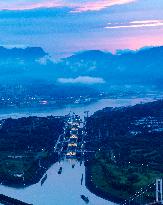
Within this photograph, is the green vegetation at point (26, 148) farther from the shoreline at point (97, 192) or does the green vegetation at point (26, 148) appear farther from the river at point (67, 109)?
the river at point (67, 109)

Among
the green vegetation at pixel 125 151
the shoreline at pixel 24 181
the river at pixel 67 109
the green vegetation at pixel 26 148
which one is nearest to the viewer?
the green vegetation at pixel 125 151

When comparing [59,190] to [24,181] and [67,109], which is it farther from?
[67,109]

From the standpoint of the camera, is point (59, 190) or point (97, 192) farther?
point (59, 190)

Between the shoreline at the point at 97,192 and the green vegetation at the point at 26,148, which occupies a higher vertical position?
the green vegetation at the point at 26,148

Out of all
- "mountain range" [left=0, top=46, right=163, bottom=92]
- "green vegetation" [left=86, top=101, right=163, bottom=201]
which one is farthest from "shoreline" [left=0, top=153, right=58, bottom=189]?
"mountain range" [left=0, top=46, right=163, bottom=92]

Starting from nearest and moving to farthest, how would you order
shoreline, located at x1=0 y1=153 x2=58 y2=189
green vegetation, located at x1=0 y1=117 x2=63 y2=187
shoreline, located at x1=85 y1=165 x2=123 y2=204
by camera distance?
shoreline, located at x1=85 y1=165 x2=123 y2=204 → shoreline, located at x1=0 y1=153 x2=58 y2=189 → green vegetation, located at x1=0 y1=117 x2=63 y2=187

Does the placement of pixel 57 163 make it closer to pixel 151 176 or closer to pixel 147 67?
pixel 151 176

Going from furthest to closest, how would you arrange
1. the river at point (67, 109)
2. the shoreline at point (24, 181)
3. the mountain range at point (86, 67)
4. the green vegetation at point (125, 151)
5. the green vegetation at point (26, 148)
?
the mountain range at point (86, 67) → the river at point (67, 109) → the green vegetation at point (26, 148) → the shoreline at point (24, 181) → the green vegetation at point (125, 151)

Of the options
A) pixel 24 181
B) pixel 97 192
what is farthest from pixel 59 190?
pixel 24 181

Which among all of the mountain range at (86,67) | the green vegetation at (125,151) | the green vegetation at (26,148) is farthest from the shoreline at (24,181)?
the mountain range at (86,67)

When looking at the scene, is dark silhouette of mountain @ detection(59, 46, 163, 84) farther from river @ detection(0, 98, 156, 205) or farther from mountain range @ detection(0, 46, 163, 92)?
river @ detection(0, 98, 156, 205)

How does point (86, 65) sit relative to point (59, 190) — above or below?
above
